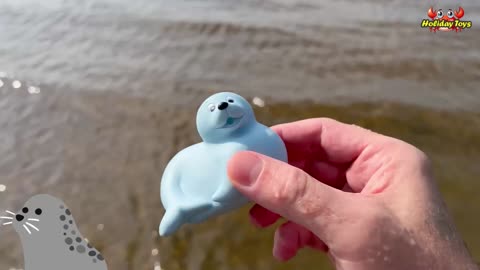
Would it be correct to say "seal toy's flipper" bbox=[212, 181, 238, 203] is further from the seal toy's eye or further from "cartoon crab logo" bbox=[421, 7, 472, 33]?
the seal toy's eye

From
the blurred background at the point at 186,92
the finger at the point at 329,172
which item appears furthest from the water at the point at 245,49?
the finger at the point at 329,172

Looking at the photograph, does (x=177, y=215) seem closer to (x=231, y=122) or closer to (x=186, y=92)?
(x=231, y=122)

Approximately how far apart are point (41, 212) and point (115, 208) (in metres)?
1.08

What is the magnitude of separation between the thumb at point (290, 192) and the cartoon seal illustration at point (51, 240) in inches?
16.3

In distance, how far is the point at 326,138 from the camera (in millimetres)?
1684

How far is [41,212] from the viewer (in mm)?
1171

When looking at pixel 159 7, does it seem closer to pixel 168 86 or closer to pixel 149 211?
pixel 168 86

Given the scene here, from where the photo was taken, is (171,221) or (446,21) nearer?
(171,221)

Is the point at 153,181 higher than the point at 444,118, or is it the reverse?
the point at 444,118

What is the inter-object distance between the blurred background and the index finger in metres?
0.55

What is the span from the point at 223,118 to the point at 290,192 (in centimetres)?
29

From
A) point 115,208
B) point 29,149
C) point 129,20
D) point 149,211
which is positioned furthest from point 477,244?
point 129,20

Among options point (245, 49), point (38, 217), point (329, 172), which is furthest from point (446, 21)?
point (38, 217)

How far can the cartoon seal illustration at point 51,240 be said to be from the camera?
3.73 ft
